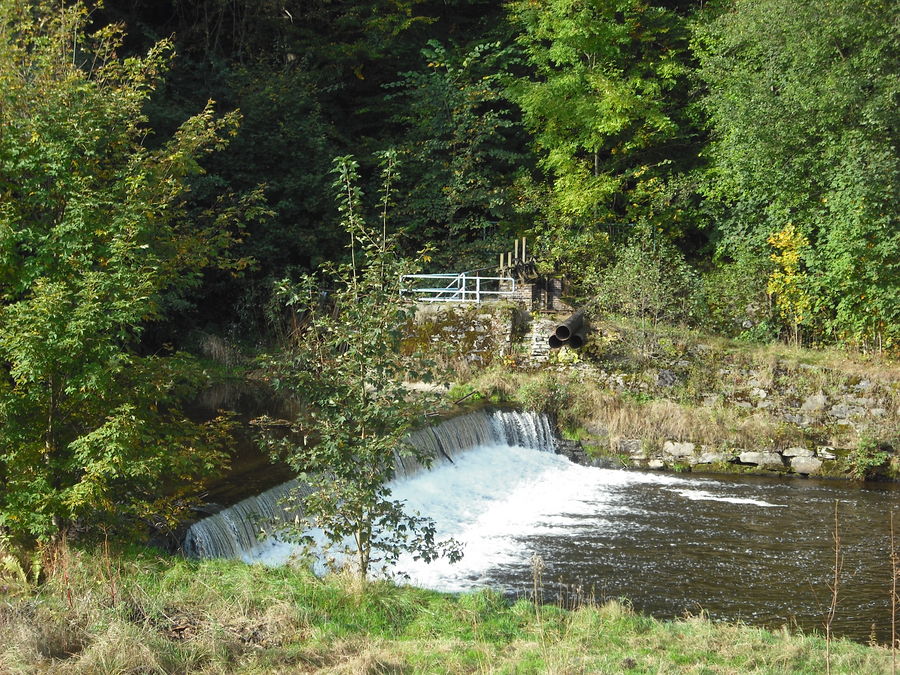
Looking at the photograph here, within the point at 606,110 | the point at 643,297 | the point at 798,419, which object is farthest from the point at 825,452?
the point at 606,110

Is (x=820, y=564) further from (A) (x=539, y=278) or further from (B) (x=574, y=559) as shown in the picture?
(A) (x=539, y=278)

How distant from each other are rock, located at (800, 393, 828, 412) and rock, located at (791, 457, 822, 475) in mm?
1262

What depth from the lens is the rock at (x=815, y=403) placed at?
53.9 ft

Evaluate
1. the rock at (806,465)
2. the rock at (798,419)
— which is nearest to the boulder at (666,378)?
the rock at (798,419)

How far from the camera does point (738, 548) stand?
11.2 metres

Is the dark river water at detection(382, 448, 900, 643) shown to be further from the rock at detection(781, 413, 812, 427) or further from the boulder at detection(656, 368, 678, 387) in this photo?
the boulder at detection(656, 368, 678, 387)

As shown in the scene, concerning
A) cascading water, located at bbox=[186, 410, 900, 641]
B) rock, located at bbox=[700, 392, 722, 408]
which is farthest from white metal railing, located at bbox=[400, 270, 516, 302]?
rock, located at bbox=[700, 392, 722, 408]

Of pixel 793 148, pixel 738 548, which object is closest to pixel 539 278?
pixel 793 148

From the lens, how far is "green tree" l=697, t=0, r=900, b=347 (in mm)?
17641

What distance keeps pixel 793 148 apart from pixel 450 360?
32.0 ft

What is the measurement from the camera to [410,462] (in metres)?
13.4

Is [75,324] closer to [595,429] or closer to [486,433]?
[486,433]

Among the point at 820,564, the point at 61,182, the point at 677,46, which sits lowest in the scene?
the point at 820,564

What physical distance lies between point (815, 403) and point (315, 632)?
13281 millimetres
